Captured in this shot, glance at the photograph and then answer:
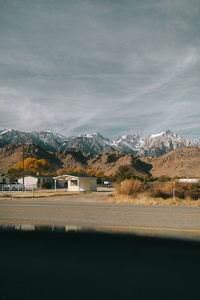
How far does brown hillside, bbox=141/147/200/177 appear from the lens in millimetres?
128500

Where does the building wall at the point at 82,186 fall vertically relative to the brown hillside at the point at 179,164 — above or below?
below

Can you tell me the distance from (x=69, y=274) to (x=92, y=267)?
576 mm

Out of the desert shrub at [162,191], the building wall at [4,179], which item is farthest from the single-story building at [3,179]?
the desert shrub at [162,191]

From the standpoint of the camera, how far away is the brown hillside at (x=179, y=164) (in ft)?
422

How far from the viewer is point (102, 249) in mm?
7137

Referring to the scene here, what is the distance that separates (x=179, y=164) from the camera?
454 ft

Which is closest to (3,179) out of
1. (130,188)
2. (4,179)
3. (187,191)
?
(4,179)

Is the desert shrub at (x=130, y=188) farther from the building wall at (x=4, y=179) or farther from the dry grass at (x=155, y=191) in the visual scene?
the building wall at (x=4, y=179)

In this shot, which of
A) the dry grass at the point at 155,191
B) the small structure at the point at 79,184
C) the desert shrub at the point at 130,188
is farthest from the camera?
the small structure at the point at 79,184

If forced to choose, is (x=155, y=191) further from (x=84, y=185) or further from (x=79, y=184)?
(x=84, y=185)

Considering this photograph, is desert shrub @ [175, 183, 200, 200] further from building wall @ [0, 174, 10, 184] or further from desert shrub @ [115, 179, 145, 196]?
building wall @ [0, 174, 10, 184]

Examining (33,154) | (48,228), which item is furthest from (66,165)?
(48,228)

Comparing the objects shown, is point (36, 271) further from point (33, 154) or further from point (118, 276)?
point (33, 154)

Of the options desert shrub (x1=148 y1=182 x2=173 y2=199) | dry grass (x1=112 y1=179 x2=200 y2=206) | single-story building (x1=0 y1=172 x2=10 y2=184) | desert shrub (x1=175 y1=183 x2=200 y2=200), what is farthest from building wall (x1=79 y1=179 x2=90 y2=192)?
single-story building (x1=0 y1=172 x2=10 y2=184)
